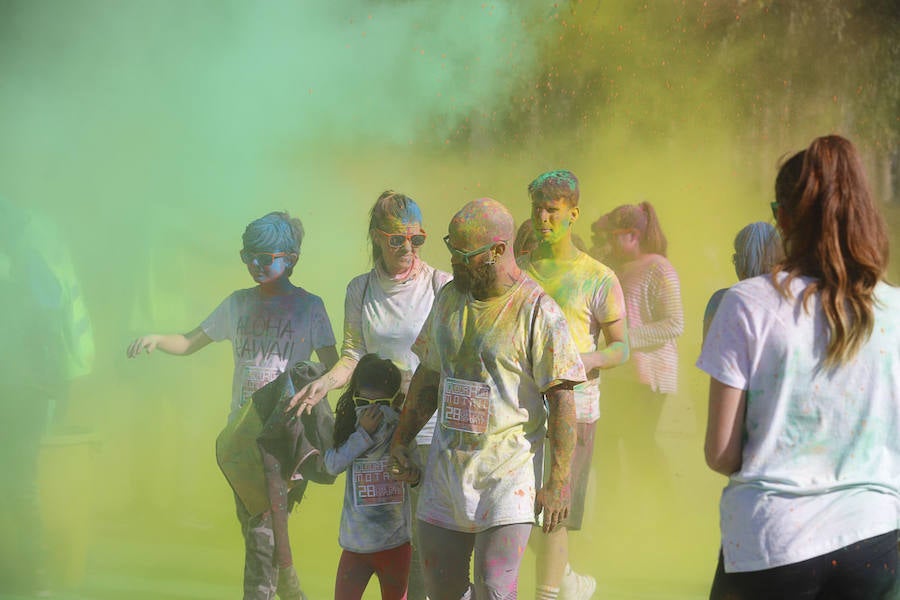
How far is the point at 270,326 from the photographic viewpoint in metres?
5.22

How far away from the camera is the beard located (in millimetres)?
3779

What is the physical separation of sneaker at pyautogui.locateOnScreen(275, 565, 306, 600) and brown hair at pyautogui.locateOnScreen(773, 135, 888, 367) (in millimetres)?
3226

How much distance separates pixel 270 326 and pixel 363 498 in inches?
53.3

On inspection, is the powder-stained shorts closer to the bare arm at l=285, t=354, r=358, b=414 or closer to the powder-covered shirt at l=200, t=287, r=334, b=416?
the bare arm at l=285, t=354, r=358, b=414

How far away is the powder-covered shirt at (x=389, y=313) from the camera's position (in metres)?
4.73

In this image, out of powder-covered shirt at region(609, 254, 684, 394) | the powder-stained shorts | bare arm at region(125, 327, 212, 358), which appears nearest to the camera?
the powder-stained shorts

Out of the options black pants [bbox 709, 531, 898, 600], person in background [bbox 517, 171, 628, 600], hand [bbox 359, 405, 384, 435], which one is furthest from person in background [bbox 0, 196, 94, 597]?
black pants [bbox 709, 531, 898, 600]

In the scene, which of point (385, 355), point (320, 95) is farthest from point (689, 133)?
point (385, 355)

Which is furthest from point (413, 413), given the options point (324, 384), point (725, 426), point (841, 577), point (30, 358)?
point (30, 358)

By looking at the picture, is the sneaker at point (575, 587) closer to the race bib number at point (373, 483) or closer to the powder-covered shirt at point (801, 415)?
the race bib number at point (373, 483)

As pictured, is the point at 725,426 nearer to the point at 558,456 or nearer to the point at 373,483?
the point at 558,456

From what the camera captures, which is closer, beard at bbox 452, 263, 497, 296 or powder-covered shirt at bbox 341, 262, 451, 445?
beard at bbox 452, 263, 497, 296

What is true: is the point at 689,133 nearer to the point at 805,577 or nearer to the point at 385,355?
the point at 385,355

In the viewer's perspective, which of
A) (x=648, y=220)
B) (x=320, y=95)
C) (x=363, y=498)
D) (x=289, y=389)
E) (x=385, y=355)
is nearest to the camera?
(x=363, y=498)
